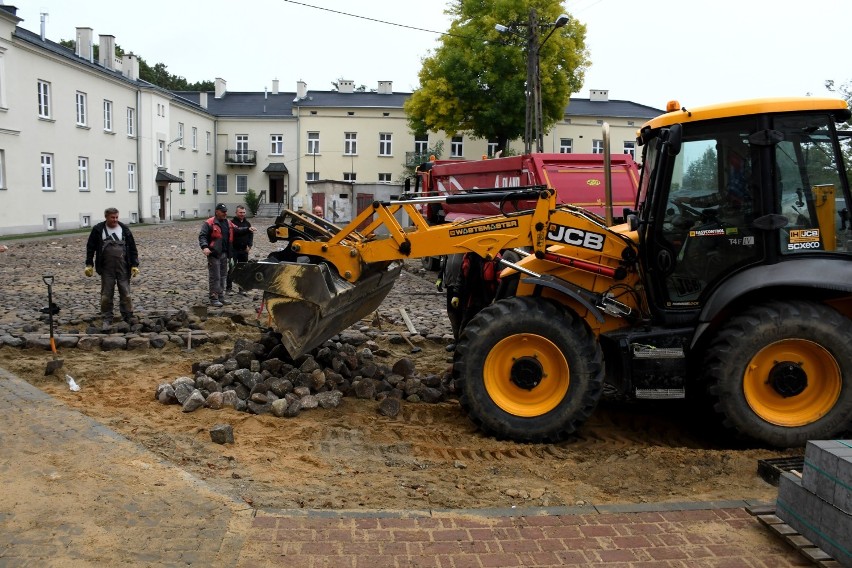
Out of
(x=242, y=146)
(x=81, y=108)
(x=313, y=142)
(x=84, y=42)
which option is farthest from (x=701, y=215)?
(x=242, y=146)

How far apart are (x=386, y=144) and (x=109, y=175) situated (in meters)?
23.4

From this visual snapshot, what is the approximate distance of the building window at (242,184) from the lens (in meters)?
62.2

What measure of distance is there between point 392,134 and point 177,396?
5285cm

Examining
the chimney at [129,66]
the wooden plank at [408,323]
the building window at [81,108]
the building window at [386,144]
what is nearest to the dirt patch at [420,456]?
the wooden plank at [408,323]

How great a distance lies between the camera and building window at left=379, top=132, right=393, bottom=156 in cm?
5850

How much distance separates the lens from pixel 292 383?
7.29 m

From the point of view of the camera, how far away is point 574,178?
46.6 ft

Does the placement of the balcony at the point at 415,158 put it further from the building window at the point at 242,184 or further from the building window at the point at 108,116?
the building window at the point at 108,116

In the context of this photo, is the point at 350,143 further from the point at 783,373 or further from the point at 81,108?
the point at 783,373

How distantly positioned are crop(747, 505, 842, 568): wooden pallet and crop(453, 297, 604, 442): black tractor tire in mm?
1705

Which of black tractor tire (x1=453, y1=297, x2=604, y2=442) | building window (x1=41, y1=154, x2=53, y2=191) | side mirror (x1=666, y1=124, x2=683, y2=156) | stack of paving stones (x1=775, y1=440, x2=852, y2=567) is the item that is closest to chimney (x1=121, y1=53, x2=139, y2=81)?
building window (x1=41, y1=154, x2=53, y2=191)

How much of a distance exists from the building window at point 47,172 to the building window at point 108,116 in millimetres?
6236

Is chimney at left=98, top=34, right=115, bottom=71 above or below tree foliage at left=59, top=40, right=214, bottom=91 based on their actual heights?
below

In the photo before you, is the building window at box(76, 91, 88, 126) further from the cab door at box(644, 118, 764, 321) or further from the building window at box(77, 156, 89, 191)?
the cab door at box(644, 118, 764, 321)
